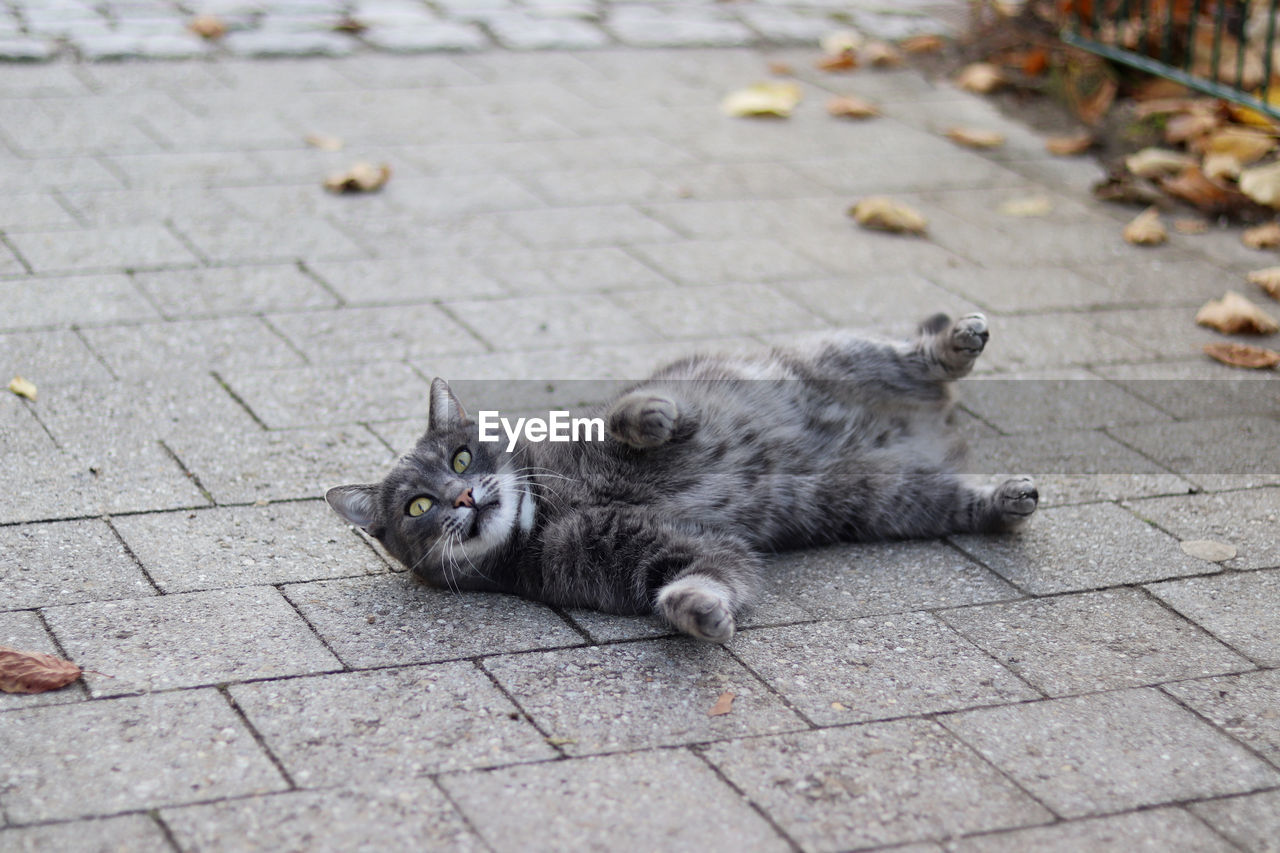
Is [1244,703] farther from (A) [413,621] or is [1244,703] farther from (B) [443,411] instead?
(B) [443,411]

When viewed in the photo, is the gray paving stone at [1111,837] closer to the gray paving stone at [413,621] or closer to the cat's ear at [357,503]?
the gray paving stone at [413,621]

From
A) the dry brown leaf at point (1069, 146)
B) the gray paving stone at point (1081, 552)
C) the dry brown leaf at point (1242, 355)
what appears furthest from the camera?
the dry brown leaf at point (1069, 146)

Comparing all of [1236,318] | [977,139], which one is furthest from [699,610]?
[977,139]

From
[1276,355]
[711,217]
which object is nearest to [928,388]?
[1276,355]

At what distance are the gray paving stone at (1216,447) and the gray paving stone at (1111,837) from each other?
174 centimetres

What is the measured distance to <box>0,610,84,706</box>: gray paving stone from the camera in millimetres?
2893

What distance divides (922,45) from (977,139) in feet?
4.95

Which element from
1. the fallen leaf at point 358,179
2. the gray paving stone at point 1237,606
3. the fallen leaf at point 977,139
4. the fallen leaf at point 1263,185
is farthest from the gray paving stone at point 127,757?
the fallen leaf at point 977,139

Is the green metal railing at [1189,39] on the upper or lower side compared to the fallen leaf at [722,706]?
upper

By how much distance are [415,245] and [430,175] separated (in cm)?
80

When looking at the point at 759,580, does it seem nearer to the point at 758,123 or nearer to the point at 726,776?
the point at 726,776

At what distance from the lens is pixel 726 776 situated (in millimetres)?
2752

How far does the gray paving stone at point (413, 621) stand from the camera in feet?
10.5

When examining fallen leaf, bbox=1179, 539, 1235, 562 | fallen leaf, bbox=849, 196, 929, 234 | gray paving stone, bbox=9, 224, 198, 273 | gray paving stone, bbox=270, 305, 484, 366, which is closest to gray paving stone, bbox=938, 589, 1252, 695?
fallen leaf, bbox=1179, 539, 1235, 562
